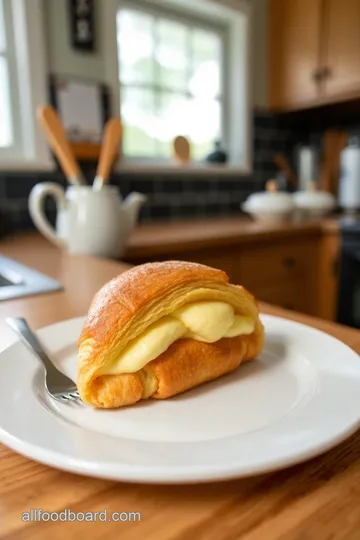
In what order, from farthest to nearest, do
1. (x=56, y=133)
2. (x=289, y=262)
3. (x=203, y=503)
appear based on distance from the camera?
(x=289, y=262), (x=56, y=133), (x=203, y=503)

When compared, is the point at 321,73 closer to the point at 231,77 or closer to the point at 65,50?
the point at 231,77

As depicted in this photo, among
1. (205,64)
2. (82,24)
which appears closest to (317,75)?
(205,64)

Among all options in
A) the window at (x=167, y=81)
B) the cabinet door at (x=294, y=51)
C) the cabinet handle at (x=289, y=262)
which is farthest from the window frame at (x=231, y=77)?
the cabinet handle at (x=289, y=262)

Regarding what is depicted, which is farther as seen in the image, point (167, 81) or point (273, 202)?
point (167, 81)

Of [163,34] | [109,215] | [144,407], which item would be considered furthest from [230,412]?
[163,34]

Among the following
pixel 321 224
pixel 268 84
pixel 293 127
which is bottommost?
pixel 321 224

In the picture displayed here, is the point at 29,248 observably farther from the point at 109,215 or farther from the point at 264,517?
the point at 264,517
